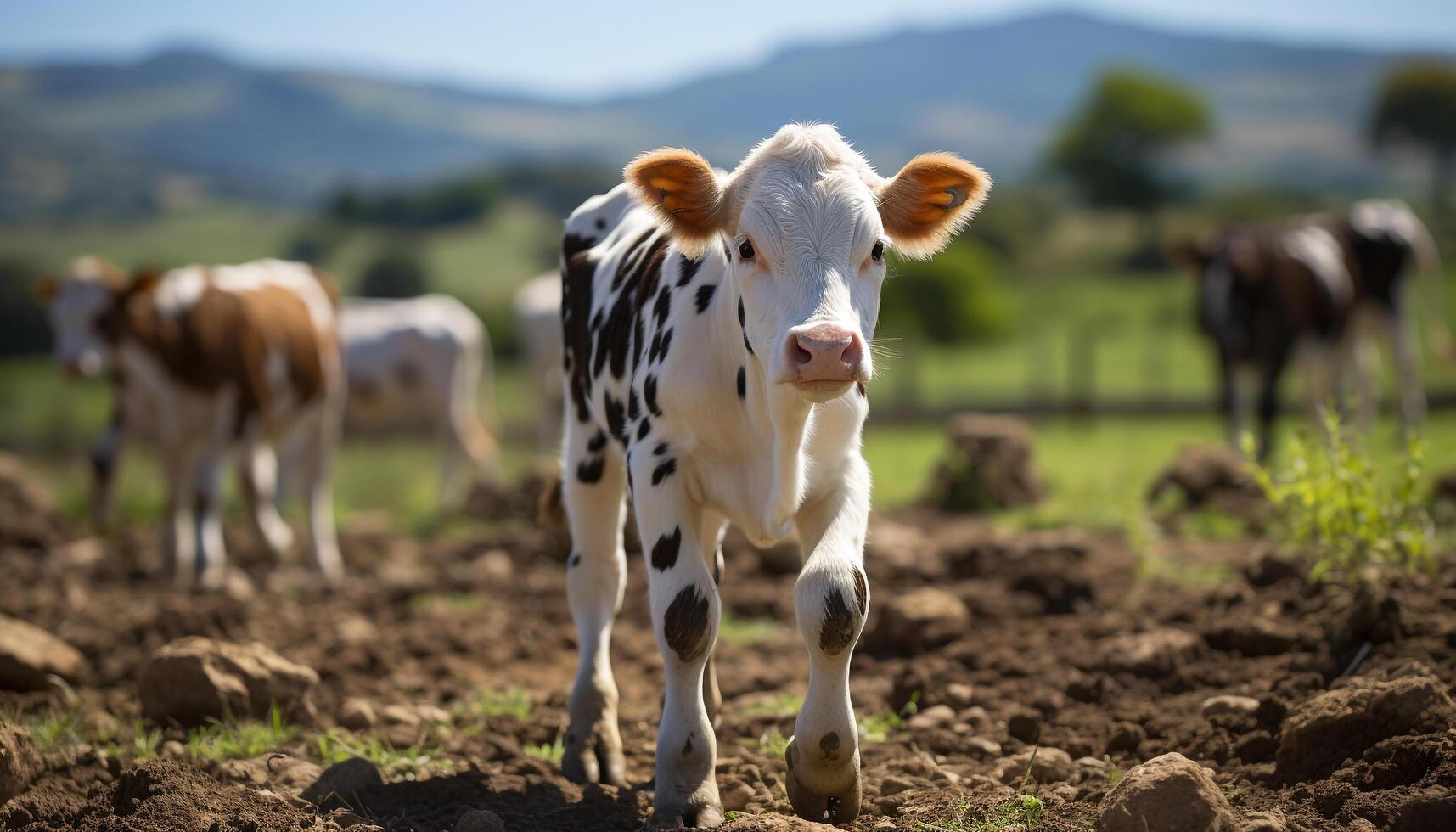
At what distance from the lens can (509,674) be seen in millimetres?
6500

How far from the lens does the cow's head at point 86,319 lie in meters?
10.1

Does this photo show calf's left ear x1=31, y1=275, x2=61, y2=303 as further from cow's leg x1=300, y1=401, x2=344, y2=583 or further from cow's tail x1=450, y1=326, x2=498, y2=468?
cow's tail x1=450, y1=326, x2=498, y2=468

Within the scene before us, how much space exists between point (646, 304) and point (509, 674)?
2.58 meters

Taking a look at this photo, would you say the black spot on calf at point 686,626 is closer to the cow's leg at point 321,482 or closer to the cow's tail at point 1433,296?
the cow's leg at point 321,482

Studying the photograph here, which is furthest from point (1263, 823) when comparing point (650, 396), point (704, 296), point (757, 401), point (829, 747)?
point (704, 296)

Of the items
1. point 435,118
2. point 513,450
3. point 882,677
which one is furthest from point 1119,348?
point 435,118

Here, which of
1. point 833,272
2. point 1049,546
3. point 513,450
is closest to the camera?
point 833,272

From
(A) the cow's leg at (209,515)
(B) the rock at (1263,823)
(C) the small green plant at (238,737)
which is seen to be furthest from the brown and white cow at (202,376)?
(B) the rock at (1263,823)

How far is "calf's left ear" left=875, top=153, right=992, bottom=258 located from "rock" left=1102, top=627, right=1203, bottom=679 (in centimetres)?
208

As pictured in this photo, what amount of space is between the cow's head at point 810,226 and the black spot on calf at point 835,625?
67 centimetres

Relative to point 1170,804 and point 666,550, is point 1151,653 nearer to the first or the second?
point 1170,804

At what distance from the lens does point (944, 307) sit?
50969 millimetres

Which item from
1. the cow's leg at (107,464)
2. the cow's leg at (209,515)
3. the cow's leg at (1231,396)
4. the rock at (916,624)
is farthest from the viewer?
the cow's leg at (1231,396)

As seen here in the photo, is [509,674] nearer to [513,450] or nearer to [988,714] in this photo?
[988,714]
